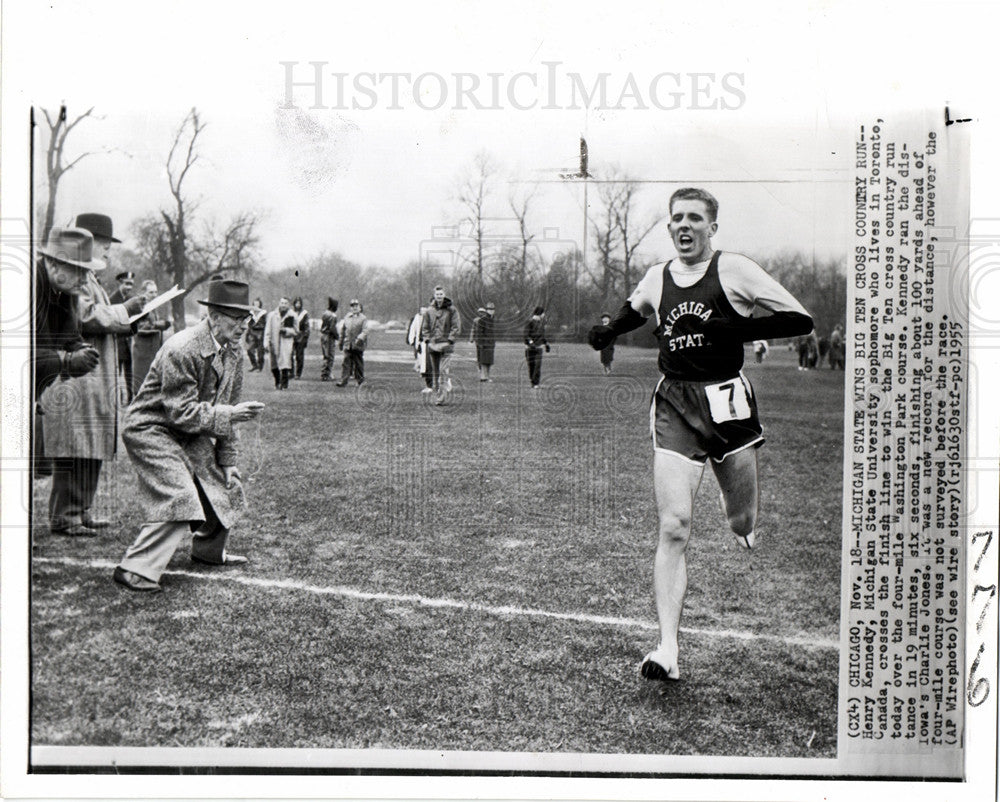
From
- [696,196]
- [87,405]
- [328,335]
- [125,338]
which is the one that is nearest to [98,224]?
[125,338]

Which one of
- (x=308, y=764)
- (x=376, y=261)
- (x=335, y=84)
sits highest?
(x=335, y=84)

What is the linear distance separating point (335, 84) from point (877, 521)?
2.61 metres

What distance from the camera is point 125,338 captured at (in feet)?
10.9

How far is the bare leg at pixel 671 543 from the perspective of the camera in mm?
3199

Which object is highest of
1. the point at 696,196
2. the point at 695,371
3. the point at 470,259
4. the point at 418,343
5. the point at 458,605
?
the point at 696,196

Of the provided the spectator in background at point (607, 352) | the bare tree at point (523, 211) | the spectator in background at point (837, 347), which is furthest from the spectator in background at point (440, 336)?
the spectator in background at point (837, 347)

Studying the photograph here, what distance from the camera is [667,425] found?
3.22 m

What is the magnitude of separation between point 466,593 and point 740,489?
1.10m

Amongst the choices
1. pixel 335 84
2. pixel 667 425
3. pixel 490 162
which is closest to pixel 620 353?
pixel 667 425

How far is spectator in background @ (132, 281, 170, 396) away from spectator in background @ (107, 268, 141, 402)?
2 centimetres

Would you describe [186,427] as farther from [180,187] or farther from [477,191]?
[477,191]

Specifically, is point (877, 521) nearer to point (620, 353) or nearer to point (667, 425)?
point (667, 425)

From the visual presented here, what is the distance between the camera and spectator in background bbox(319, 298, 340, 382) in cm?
325

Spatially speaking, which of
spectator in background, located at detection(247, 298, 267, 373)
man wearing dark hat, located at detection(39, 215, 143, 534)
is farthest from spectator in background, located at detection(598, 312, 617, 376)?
man wearing dark hat, located at detection(39, 215, 143, 534)
